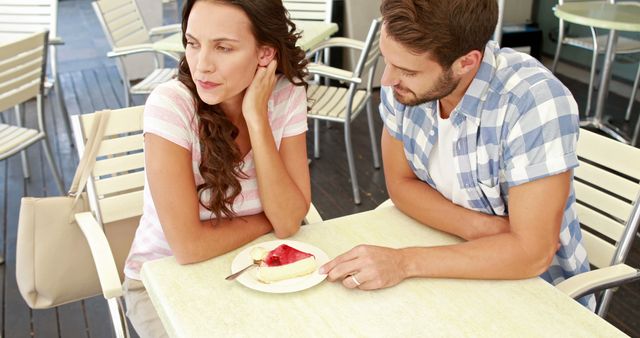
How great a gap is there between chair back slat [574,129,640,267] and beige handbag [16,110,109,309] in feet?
3.95

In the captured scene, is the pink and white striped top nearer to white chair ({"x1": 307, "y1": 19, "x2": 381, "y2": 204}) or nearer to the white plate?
the white plate

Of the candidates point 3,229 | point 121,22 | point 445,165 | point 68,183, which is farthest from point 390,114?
point 121,22

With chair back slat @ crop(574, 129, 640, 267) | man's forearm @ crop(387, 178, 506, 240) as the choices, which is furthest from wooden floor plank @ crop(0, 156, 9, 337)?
chair back slat @ crop(574, 129, 640, 267)

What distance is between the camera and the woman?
4.25ft

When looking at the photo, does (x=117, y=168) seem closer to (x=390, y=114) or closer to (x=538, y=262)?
(x=390, y=114)

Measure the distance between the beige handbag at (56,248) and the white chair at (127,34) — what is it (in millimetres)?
1771

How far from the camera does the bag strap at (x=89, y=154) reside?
→ 5.21ft

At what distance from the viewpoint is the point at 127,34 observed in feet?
12.2

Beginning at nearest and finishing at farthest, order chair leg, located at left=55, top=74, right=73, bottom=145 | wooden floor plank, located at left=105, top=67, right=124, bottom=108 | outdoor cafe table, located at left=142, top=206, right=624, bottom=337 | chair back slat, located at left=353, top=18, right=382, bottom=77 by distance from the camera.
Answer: outdoor cafe table, located at left=142, top=206, right=624, bottom=337
chair back slat, located at left=353, top=18, right=382, bottom=77
chair leg, located at left=55, top=74, right=73, bottom=145
wooden floor plank, located at left=105, top=67, right=124, bottom=108

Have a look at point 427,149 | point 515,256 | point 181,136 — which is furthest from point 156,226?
point 515,256

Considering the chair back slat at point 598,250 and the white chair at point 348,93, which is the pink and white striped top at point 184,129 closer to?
the chair back slat at point 598,250

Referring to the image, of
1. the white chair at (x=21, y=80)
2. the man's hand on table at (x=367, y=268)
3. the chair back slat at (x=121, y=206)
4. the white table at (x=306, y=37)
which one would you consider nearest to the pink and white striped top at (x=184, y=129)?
the chair back slat at (x=121, y=206)

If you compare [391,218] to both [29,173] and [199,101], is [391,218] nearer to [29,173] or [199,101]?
[199,101]

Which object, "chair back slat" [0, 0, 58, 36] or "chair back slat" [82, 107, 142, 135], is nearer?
"chair back slat" [82, 107, 142, 135]
